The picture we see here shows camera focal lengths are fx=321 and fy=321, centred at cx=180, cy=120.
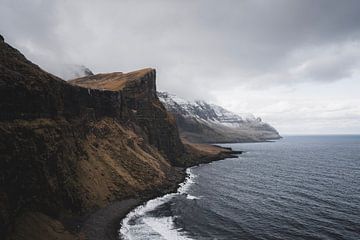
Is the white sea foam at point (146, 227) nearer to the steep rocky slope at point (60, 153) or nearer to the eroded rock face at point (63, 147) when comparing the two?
the steep rocky slope at point (60, 153)

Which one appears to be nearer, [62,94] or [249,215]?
[249,215]

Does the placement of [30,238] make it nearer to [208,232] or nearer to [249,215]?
[208,232]

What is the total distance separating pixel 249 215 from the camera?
59.0m

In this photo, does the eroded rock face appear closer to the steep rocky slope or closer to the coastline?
the steep rocky slope

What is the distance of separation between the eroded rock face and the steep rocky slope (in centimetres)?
12

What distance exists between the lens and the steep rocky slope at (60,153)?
134ft

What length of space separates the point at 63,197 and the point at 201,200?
31129 millimetres

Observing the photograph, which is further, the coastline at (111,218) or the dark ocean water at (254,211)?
the dark ocean water at (254,211)

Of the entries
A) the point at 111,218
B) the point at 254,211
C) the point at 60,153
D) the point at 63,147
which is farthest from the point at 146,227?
the point at 254,211

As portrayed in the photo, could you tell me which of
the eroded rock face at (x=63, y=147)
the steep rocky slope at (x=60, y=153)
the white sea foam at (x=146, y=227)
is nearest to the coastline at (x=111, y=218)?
the white sea foam at (x=146, y=227)

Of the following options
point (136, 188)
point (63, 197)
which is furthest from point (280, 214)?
point (63, 197)

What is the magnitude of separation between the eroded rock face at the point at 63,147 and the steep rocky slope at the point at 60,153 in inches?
4.7

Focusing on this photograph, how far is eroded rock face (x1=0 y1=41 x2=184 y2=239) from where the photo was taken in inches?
1647

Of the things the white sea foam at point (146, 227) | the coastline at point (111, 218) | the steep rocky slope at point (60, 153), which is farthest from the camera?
the white sea foam at point (146, 227)
